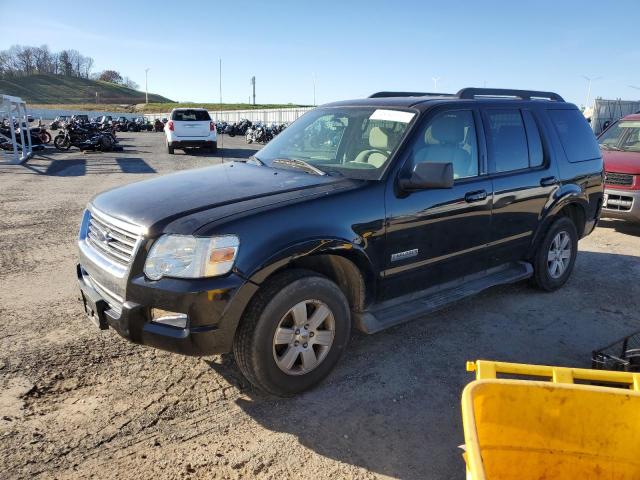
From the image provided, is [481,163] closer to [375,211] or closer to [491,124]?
[491,124]

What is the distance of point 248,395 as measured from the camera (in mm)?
3129

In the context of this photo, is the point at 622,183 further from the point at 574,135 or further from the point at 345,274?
the point at 345,274

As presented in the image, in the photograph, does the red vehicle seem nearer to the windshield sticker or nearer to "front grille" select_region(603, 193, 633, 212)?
"front grille" select_region(603, 193, 633, 212)

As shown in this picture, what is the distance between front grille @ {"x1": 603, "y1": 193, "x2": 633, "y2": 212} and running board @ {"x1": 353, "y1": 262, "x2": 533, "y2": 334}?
388cm

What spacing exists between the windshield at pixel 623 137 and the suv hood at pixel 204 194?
7144 mm

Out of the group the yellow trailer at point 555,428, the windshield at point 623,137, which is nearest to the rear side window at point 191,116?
the windshield at point 623,137

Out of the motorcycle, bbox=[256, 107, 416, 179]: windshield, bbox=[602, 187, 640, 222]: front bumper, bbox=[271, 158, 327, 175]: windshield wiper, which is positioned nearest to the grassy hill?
the motorcycle

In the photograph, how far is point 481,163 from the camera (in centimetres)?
406

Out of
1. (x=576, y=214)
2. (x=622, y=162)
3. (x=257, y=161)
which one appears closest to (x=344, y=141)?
(x=257, y=161)

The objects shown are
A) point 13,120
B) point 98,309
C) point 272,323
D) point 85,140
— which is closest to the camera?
point 272,323

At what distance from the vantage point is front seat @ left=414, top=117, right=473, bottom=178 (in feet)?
12.1

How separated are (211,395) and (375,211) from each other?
1.59m

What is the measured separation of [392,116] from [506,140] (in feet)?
3.99

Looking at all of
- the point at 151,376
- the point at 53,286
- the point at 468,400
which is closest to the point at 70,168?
the point at 53,286
